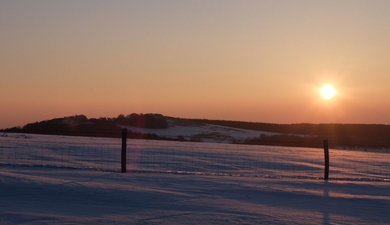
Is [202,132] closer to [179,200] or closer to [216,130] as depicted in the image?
[216,130]

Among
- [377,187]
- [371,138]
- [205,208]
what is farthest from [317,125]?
[205,208]

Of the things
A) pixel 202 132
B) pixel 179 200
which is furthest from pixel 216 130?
pixel 179 200

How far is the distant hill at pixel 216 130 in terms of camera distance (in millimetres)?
64438

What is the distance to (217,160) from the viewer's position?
28.6 m

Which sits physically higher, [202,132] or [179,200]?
[202,132]

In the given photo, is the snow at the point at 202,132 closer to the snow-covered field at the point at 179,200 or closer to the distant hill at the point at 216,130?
the distant hill at the point at 216,130

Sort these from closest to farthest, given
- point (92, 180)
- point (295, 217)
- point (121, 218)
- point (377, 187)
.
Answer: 1. point (121, 218)
2. point (295, 217)
3. point (92, 180)
4. point (377, 187)

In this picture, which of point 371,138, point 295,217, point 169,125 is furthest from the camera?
point 169,125

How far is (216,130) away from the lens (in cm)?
7944

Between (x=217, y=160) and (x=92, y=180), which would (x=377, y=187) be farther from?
(x=217, y=160)

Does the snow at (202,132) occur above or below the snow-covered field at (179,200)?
above

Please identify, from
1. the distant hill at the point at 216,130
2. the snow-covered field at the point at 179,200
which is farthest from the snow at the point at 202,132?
the snow-covered field at the point at 179,200

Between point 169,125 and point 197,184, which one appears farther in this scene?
point 169,125

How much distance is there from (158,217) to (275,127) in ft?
268
